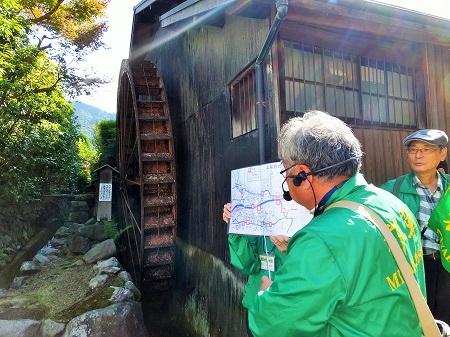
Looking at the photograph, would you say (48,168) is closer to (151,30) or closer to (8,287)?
(8,287)

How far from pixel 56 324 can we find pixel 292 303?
3.87m

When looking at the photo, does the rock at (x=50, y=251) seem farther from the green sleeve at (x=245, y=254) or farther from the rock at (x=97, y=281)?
the green sleeve at (x=245, y=254)

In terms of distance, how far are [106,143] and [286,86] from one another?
15.4 metres

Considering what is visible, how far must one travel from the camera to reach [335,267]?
1.02m

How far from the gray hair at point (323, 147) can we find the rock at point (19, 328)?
3.97m

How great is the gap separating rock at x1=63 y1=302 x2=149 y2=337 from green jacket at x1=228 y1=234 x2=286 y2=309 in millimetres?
2252

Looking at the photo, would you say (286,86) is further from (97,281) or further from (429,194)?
(97,281)

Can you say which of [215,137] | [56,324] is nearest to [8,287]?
[56,324]

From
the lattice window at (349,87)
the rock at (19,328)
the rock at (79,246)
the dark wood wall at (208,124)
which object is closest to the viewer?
the lattice window at (349,87)

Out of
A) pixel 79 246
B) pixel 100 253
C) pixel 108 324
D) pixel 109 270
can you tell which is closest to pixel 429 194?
pixel 108 324

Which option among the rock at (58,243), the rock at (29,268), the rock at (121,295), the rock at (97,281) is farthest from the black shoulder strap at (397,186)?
the rock at (58,243)

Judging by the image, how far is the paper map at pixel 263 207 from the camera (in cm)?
211

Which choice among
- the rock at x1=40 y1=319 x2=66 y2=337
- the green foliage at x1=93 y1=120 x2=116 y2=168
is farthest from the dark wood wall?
the green foliage at x1=93 y1=120 x2=116 y2=168

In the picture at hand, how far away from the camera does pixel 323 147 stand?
1.31m
